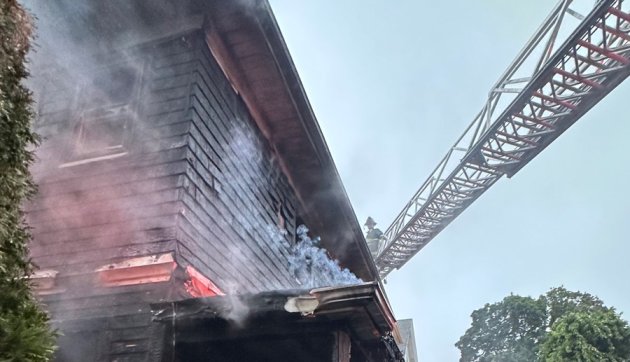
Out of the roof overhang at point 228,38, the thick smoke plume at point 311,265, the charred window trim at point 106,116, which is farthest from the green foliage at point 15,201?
the thick smoke plume at point 311,265

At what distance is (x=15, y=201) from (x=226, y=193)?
3488 millimetres

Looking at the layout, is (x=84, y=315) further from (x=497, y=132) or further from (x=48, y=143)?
(x=497, y=132)

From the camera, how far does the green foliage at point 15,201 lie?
1.82 metres

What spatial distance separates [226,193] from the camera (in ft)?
18.1

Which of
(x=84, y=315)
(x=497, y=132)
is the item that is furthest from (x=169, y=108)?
(x=497, y=132)

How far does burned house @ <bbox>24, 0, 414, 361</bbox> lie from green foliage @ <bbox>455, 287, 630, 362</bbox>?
16583 millimetres

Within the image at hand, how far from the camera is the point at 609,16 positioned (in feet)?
30.4

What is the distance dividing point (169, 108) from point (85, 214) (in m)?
1.36

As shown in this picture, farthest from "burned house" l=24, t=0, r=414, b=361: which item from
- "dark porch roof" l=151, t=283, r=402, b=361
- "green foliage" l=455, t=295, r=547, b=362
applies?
"green foliage" l=455, t=295, r=547, b=362

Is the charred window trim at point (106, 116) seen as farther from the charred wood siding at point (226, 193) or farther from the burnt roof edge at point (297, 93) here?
the burnt roof edge at point (297, 93)

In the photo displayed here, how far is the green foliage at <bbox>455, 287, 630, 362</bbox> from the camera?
60.4 feet

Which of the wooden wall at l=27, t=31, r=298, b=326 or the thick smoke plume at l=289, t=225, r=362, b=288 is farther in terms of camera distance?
the thick smoke plume at l=289, t=225, r=362, b=288

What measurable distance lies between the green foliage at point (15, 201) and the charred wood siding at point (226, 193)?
225 centimetres

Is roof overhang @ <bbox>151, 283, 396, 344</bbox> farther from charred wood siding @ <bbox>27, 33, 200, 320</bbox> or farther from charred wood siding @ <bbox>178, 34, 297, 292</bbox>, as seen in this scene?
charred wood siding @ <bbox>178, 34, 297, 292</bbox>
